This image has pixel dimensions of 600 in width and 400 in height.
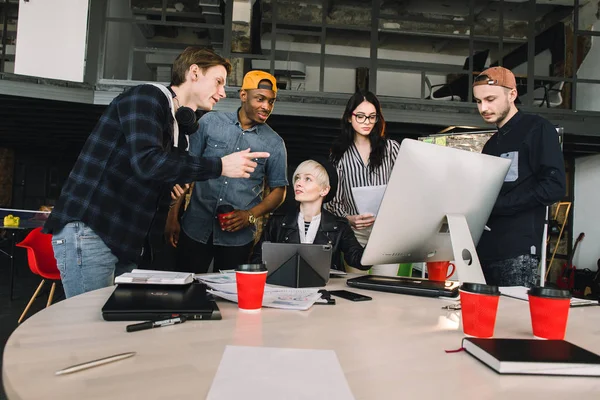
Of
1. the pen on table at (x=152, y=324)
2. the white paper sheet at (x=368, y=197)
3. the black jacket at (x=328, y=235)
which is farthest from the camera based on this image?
the black jacket at (x=328, y=235)

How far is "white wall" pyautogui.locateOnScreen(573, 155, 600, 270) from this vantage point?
7.88 m

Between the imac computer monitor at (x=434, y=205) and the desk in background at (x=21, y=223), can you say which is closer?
the imac computer monitor at (x=434, y=205)

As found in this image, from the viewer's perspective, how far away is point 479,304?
0.88m

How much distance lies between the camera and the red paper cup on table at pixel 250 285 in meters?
1.03

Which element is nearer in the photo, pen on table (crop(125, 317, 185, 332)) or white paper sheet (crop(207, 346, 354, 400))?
white paper sheet (crop(207, 346, 354, 400))

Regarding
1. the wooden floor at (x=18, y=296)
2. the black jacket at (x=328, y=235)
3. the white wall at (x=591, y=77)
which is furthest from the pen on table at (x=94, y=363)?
the white wall at (x=591, y=77)

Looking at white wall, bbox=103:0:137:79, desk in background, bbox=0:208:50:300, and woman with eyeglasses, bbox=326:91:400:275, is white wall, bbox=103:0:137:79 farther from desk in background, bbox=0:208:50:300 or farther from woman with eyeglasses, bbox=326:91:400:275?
woman with eyeglasses, bbox=326:91:400:275

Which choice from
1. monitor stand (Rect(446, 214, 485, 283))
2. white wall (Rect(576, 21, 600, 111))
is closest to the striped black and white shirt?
monitor stand (Rect(446, 214, 485, 283))

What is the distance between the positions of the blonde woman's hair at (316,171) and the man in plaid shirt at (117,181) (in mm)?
671

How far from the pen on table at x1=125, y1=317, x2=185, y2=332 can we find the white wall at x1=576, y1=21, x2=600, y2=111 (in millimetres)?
9260

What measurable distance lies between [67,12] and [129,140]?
5994 mm

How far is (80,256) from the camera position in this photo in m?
1.46

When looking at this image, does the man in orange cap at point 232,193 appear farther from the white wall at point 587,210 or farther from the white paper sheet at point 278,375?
the white wall at point 587,210

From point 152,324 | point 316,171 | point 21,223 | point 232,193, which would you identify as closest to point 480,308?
point 152,324
